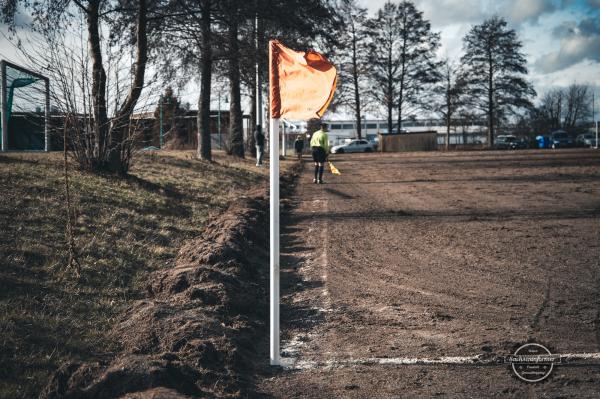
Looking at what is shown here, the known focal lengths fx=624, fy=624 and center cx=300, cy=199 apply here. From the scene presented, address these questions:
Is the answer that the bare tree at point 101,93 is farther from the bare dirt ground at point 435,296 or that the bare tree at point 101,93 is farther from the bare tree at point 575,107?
the bare tree at point 575,107

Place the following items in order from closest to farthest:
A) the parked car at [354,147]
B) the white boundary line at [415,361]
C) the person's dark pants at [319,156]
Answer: the white boundary line at [415,361] < the person's dark pants at [319,156] < the parked car at [354,147]

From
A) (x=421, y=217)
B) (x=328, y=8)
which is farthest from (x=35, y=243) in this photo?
(x=328, y=8)

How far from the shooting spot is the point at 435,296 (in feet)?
21.8

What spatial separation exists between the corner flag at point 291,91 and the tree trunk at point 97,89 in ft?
25.7

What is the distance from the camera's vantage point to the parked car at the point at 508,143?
68662 millimetres

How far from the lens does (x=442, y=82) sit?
6488cm

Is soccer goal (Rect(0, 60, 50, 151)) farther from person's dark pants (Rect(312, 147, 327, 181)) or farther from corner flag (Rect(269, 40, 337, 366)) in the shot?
person's dark pants (Rect(312, 147, 327, 181))

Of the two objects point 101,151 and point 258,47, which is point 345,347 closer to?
point 101,151

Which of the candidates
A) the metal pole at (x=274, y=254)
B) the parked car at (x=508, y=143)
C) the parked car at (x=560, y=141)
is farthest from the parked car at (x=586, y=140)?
the metal pole at (x=274, y=254)

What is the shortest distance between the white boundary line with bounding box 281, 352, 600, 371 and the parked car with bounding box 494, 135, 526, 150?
6752 centimetres

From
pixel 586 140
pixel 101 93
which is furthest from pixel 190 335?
pixel 586 140

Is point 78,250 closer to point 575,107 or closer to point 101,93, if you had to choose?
point 101,93

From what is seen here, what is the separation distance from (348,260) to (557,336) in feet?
12.0

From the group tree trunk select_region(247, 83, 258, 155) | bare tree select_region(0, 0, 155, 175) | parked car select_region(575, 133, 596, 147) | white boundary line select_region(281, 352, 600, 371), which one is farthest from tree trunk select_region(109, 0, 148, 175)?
parked car select_region(575, 133, 596, 147)
